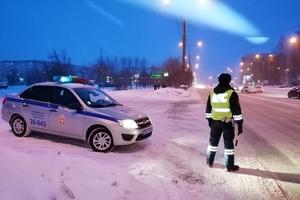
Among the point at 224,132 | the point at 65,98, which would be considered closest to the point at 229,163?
the point at 224,132

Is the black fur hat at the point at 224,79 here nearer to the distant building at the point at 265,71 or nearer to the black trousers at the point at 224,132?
the black trousers at the point at 224,132

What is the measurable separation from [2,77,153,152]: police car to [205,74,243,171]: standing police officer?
2.06 meters

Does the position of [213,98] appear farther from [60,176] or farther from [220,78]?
[60,176]

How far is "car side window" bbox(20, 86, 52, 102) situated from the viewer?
36.7ft

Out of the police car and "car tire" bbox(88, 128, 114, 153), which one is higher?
the police car

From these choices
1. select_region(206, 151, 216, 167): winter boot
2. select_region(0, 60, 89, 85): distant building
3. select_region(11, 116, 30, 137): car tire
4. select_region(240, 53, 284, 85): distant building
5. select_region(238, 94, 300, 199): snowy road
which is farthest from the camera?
select_region(240, 53, 284, 85): distant building

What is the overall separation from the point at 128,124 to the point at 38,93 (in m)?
2.90

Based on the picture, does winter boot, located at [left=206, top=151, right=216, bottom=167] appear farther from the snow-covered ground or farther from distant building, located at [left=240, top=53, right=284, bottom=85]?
distant building, located at [left=240, top=53, right=284, bottom=85]

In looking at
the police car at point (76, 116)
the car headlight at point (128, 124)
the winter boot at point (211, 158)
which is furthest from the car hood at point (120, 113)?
the winter boot at point (211, 158)

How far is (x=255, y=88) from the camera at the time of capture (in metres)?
67.8

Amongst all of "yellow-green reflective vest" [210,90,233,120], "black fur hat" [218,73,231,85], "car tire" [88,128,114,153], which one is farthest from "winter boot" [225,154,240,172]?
"car tire" [88,128,114,153]

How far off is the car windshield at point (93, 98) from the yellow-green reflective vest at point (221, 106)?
10.3 ft

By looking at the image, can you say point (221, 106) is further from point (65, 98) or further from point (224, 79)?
point (65, 98)

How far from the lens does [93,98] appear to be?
36.4 feet
